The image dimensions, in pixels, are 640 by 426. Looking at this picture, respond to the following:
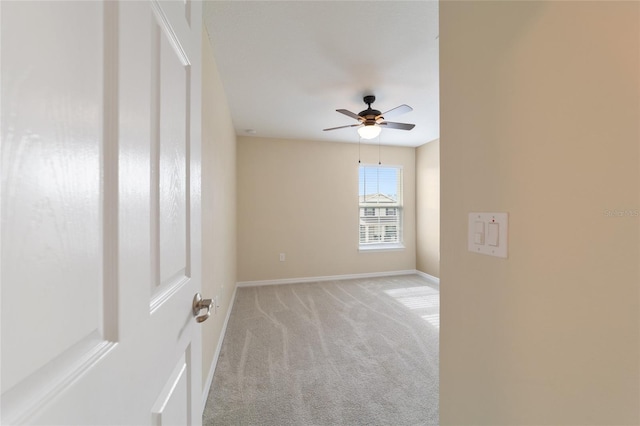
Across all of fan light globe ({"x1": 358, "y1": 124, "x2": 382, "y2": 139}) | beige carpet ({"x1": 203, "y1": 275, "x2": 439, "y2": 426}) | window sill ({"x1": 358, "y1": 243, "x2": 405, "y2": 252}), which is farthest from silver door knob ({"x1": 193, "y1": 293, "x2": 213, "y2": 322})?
window sill ({"x1": 358, "y1": 243, "x2": 405, "y2": 252})

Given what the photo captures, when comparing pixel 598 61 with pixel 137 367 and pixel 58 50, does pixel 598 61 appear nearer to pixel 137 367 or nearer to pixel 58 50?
pixel 58 50

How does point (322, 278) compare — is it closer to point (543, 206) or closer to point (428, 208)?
point (428, 208)

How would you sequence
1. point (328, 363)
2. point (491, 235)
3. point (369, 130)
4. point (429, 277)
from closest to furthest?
point (491, 235) → point (328, 363) → point (369, 130) → point (429, 277)

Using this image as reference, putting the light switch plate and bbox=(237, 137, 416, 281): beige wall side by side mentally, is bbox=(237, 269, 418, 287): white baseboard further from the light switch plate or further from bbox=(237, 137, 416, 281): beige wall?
the light switch plate

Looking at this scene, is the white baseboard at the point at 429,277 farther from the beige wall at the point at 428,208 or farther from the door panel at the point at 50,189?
the door panel at the point at 50,189

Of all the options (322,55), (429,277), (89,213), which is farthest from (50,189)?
(429,277)

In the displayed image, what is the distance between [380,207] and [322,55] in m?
3.26

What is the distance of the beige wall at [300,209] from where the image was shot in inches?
167

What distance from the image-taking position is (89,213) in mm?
351

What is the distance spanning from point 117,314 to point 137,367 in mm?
124

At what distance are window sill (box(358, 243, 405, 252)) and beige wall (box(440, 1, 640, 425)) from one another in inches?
149

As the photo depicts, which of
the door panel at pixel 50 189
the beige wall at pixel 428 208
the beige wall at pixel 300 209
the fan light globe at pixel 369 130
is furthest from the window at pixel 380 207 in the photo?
the door panel at pixel 50 189

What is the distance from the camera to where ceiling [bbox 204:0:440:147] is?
160 cm

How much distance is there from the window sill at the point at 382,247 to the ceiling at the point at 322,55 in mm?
2307
